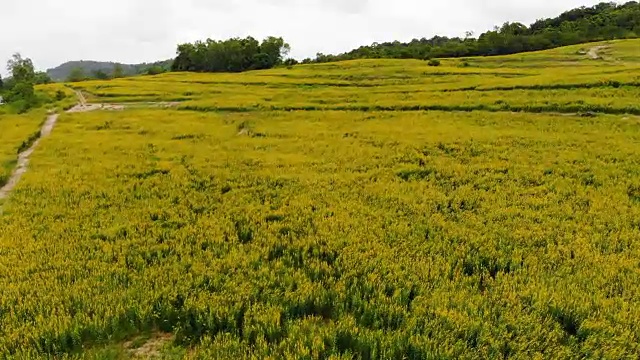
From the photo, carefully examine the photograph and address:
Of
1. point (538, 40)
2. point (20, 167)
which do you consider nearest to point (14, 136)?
point (20, 167)

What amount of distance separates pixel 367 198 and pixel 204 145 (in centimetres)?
1236

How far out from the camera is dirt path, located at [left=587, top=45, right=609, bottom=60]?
62100 mm

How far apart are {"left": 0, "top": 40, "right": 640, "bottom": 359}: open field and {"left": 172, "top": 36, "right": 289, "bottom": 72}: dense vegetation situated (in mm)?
85576

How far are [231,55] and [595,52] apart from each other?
74.9 m

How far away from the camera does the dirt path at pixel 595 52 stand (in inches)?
2445

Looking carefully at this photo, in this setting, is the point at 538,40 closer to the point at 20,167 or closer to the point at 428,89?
the point at 428,89

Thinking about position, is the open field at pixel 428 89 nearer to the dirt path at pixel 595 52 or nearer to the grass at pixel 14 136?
the dirt path at pixel 595 52

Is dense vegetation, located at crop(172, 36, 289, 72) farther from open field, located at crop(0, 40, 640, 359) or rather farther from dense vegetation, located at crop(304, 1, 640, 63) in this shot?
open field, located at crop(0, 40, 640, 359)

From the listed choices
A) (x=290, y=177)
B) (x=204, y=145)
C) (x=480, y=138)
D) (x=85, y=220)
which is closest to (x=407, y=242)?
(x=290, y=177)

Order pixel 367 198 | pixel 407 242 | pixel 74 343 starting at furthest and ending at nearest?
pixel 367 198
pixel 407 242
pixel 74 343

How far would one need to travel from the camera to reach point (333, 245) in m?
11.2

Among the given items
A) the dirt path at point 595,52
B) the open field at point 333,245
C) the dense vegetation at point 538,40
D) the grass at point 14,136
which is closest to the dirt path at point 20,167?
the grass at point 14,136

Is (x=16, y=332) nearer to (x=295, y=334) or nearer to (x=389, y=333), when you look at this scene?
(x=295, y=334)

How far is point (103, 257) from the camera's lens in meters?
10.7
